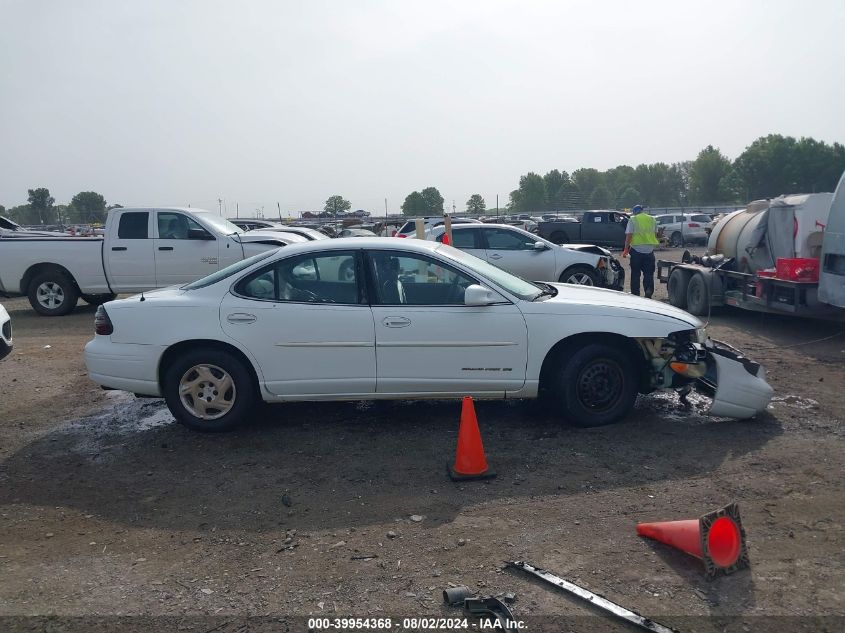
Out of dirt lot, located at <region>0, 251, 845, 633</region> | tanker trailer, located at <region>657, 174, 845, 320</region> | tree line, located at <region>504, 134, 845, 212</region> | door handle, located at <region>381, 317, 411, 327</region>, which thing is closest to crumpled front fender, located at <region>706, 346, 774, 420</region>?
dirt lot, located at <region>0, 251, 845, 633</region>

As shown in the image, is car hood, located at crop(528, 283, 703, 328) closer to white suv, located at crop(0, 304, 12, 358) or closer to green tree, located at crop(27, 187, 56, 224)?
white suv, located at crop(0, 304, 12, 358)

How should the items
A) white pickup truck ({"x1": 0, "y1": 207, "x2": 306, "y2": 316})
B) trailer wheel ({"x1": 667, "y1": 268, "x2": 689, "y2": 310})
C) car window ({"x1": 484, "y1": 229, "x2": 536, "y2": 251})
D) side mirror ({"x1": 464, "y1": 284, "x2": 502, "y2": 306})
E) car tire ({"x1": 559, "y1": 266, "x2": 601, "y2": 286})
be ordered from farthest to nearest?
car window ({"x1": 484, "y1": 229, "x2": 536, "y2": 251})
car tire ({"x1": 559, "y1": 266, "x2": 601, "y2": 286})
white pickup truck ({"x1": 0, "y1": 207, "x2": 306, "y2": 316})
trailer wheel ({"x1": 667, "y1": 268, "x2": 689, "y2": 310})
side mirror ({"x1": 464, "y1": 284, "x2": 502, "y2": 306})

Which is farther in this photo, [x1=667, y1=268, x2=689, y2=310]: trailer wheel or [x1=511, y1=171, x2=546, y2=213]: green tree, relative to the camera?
[x1=511, y1=171, x2=546, y2=213]: green tree

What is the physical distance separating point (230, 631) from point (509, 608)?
4.28 ft

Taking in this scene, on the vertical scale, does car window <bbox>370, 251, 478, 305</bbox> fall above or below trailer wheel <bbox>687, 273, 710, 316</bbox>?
above

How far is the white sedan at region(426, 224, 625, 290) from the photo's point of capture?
540 inches

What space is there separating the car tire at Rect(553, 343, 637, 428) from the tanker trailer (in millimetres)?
4928

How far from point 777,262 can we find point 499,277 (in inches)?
235

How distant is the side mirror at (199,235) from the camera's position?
13.2 m

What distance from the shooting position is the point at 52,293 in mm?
13523

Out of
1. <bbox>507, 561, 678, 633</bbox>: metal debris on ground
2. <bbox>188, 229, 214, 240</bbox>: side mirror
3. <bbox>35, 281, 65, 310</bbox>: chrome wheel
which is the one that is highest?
<bbox>188, 229, 214, 240</bbox>: side mirror

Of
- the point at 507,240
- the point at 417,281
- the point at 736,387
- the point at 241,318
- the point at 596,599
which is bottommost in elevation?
the point at 596,599

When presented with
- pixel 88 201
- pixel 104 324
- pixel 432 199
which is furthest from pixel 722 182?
pixel 104 324

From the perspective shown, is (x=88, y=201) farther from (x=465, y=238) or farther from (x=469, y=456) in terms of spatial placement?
(x=469, y=456)
